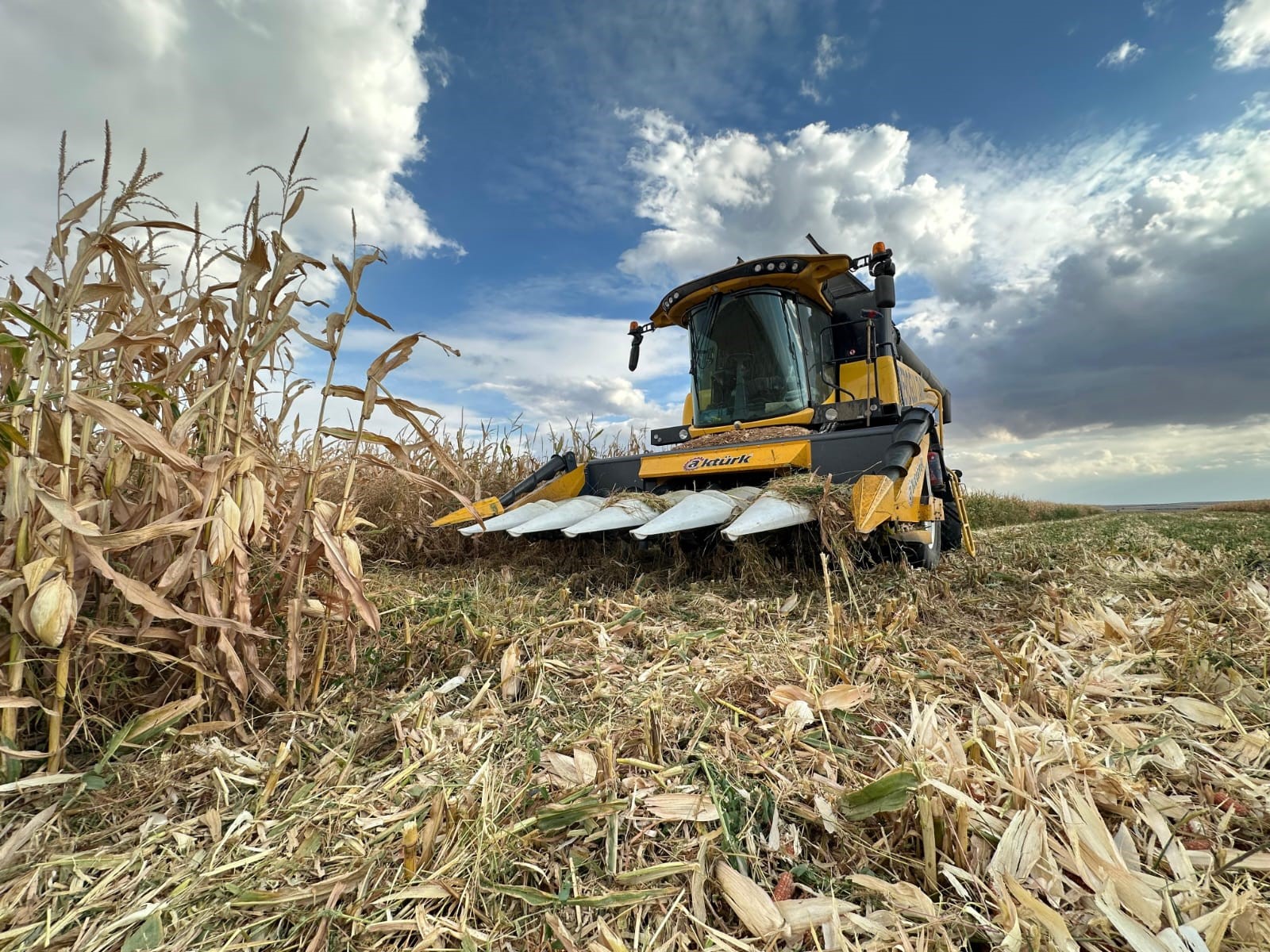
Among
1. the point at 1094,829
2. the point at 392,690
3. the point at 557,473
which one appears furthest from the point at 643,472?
the point at 1094,829

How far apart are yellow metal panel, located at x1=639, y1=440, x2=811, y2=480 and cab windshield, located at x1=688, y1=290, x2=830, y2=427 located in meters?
1.19

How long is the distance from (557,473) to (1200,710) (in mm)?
3779

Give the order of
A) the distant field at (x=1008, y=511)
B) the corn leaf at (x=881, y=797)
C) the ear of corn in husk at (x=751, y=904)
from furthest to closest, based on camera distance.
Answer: the distant field at (x=1008, y=511)
the corn leaf at (x=881, y=797)
the ear of corn in husk at (x=751, y=904)

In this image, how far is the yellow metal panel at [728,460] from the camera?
3.57 meters

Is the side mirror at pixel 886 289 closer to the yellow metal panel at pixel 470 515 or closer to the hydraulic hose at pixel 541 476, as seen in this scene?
the hydraulic hose at pixel 541 476

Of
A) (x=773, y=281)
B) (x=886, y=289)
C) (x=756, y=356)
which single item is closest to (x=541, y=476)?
(x=756, y=356)

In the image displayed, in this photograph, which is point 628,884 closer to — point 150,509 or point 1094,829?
point 1094,829

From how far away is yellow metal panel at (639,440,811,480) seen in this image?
3.57 m

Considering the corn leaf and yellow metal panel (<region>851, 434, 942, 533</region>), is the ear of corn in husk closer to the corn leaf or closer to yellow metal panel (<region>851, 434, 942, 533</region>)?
the corn leaf

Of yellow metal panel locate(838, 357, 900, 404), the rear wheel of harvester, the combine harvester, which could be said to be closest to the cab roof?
the combine harvester

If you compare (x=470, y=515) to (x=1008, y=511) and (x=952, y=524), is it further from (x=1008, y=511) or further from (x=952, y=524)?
(x=1008, y=511)

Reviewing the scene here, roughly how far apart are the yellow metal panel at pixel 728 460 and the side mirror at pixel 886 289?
57.3 inches

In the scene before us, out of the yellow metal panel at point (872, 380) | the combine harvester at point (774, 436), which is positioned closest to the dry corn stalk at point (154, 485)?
the combine harvester at point (774, 436)

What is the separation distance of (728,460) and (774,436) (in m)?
0.58
